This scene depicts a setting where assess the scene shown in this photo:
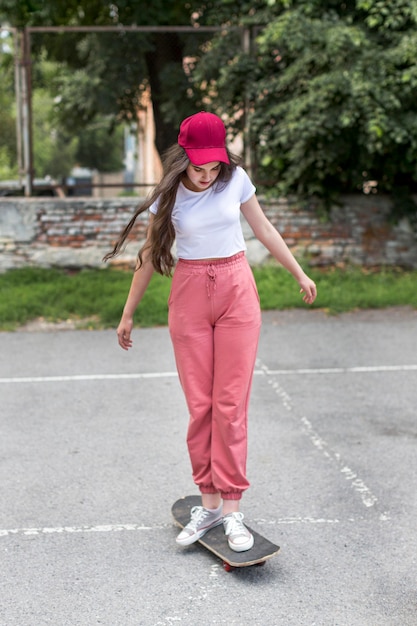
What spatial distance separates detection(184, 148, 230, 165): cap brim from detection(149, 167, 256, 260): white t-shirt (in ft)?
0.53

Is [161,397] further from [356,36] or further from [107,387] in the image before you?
[356,36]

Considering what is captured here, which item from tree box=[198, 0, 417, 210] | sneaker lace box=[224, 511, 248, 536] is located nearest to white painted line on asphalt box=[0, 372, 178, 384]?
sneaker lace box=[224, 511, 248, 536]

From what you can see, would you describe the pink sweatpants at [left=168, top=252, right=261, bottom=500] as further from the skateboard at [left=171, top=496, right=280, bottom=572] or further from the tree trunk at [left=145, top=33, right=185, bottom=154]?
the tree trunk at [left=145, top=33, right=185, bottom=154]

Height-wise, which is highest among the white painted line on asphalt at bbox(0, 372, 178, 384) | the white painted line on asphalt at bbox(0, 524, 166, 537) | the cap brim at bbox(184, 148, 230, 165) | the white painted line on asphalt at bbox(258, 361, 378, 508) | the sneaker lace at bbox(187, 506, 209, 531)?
the cap brim at bbox(184, 148, 230, 165)

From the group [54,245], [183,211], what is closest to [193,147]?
[183,211]

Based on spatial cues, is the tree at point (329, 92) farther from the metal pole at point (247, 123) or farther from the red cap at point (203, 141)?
the red cap at point (203, 141)

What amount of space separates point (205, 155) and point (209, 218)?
29 centimetres

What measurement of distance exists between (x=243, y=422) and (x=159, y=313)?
6192 millimetres

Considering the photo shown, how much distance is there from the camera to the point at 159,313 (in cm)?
1017

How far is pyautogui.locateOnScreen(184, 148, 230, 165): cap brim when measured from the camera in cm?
375

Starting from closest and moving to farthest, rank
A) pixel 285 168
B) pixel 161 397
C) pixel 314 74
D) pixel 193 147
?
pixel 193 147 → pixel 161 397 → pixel 314 74 → pixel 285 168

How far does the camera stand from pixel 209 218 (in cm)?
390

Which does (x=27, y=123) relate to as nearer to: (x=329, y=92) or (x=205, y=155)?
(x=329, y=92)

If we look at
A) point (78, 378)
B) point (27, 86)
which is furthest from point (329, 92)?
→ point (78, 378)
